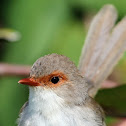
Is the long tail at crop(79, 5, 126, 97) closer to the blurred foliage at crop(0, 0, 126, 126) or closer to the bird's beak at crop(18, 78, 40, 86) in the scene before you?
the blurred foliage at crop(0, 0, 126, 126)

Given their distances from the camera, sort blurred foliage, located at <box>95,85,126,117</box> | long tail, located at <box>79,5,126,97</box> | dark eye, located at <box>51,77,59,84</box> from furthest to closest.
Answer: long tail, located at <box>79,5,126,97</box>
dark eye, located at <box>51,77,59,84</box>
blurred foliage, located at <box>95,85,126,117</box>

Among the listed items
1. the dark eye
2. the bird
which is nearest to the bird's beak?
the bird

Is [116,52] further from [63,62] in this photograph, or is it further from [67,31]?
[63,62]

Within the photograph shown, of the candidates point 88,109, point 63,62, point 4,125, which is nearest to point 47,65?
point 63,62

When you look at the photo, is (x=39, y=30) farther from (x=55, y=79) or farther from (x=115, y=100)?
(x=115, y=100)

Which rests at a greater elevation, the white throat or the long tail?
the long tail

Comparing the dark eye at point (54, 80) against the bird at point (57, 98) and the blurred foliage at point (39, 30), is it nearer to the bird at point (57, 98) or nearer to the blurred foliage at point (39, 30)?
the bird at point (57, 98)
